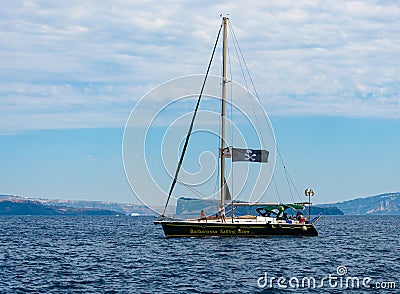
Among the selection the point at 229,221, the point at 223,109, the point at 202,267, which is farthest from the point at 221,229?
the point at 202,267

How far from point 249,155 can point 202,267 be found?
27.2 metres

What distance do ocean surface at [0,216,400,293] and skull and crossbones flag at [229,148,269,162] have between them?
393 inches

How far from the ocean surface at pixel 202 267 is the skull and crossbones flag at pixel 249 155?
9.99m

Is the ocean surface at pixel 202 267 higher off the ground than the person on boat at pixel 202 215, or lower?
lower

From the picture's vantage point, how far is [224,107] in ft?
266

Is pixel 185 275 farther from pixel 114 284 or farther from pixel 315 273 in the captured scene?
pixel 315 273

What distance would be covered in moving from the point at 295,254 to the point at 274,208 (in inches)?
704

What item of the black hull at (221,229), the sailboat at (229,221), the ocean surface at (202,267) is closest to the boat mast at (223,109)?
the sailboat at (229,221)

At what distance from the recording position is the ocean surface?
154ft

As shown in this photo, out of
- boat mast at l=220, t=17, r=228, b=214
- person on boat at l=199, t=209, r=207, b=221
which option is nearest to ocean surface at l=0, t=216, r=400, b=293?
person on boat at l=199, t=209, r=207, b=221

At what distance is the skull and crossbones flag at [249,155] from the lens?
264 feet

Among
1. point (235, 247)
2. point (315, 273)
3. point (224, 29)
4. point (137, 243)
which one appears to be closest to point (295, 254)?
point (235, 247)

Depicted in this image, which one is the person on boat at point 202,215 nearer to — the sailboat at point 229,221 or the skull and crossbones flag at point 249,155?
the sailboat at point 229,221

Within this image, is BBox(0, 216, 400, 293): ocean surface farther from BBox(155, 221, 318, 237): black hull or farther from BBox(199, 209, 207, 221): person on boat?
BBox(199, 209, 207, 221): person on boat
